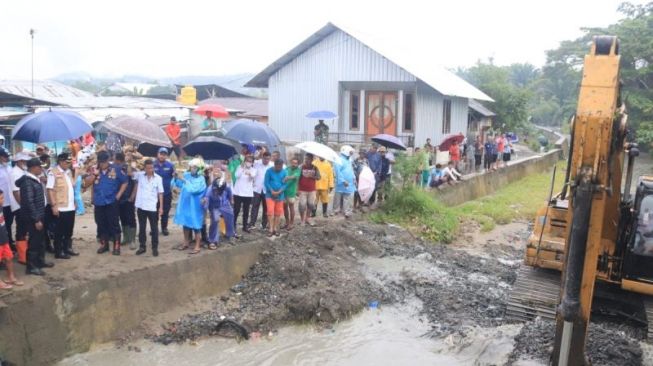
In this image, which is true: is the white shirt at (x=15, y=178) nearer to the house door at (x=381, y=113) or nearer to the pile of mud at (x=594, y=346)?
the pile of mud at (x=594, y=346)

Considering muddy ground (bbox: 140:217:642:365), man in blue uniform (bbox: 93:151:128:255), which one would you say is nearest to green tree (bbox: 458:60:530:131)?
muddy ground (bbox: 140:217:642:365)

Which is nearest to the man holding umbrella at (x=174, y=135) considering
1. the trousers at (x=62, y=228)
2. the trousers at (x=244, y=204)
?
the trousers at (x=244, y=204)

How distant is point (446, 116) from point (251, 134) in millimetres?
14888

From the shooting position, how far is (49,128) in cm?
965

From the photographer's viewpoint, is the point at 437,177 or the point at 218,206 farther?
the point at 437,177

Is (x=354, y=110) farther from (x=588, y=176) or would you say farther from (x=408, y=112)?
(x=588, y=176)

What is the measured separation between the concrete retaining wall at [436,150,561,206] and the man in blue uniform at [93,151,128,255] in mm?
11154

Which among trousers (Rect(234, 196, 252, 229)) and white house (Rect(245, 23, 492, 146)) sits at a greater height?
white house (Rect(245, 23, 492, 146))

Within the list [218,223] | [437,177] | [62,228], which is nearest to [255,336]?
[218,223]

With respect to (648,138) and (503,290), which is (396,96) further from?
(648,138)

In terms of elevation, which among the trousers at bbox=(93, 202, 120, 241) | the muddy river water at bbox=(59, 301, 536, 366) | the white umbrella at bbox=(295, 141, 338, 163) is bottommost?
the muddy river water at bbox=(59, 301, 536, 366)

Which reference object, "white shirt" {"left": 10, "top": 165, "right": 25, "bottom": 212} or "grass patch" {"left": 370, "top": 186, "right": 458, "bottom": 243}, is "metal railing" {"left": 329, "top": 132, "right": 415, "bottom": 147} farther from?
"white shirt" {"left": 10, "top": 165, "right": 25, "bottom": 212}

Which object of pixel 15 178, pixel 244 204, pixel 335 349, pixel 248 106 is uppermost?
pixel 248 106

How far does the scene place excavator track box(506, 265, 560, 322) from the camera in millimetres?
9055
